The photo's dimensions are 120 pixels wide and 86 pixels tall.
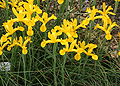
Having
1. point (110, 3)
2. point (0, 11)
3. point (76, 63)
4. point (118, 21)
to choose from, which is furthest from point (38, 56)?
point (110, 3)

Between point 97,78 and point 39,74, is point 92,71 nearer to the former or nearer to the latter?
point 97,78

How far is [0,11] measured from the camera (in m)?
2.93

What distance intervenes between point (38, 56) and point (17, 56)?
0.59ft

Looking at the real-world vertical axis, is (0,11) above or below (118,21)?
above

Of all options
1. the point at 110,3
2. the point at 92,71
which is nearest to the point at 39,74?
the point at 92,71

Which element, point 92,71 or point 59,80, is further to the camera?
point 92,71

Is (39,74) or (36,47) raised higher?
(36,47)

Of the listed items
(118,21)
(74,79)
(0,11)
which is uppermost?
(0,11)

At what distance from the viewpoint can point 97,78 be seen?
224 cm

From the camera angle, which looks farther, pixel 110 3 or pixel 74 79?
pixel 110 3

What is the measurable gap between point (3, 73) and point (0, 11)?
976 mm

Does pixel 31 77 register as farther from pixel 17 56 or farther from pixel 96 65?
pixel 96 65

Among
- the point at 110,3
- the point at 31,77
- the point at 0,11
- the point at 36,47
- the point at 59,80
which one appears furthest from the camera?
the point at 110,3

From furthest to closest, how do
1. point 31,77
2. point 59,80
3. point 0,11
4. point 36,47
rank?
1. point 0,11
2. point 36,47
3. point 31,77
4. point 59,80
